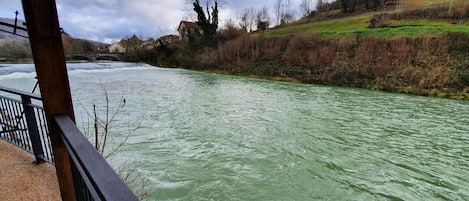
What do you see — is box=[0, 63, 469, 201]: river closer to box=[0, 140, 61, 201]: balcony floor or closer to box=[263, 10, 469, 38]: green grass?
box=[0, 140, 61, 201]: balcony floor

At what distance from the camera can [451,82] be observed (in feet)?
49.8

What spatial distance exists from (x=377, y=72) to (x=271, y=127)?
1495 cm

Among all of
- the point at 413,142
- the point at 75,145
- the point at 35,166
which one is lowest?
the point at 413,142

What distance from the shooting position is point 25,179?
2887mm

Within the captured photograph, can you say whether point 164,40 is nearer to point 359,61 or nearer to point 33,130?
point 359,61

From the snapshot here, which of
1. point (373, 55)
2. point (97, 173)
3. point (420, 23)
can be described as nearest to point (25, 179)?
point (97, 173)

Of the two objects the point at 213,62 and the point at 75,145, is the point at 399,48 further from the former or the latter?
the point at 75,145

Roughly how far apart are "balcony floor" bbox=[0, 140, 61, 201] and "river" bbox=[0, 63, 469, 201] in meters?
1.67

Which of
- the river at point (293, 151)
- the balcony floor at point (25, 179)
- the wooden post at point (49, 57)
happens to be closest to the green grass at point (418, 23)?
the river at point (293, 151)

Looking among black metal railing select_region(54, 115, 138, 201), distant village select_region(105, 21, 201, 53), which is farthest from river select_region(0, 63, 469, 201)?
distant village select_region(105, 21, 201, 53)

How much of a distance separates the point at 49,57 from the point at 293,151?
17.5ft

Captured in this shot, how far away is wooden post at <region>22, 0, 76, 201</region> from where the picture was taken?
61.9 inches

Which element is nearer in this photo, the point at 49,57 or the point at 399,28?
the point at 49,57

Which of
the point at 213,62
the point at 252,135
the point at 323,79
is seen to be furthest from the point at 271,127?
the point at 213,62
